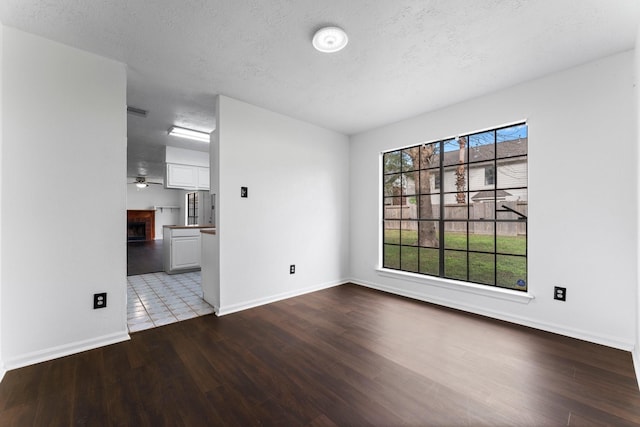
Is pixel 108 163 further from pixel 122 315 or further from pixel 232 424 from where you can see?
pixel 232 424

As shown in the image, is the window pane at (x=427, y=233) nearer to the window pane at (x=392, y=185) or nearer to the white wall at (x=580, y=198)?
the window pane at (x=392, y=185)

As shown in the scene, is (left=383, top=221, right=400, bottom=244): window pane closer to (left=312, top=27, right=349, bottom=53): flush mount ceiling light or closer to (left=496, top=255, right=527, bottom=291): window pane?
(left=496, top=255, right=527, bottom=291): window pane

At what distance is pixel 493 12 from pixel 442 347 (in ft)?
8.27

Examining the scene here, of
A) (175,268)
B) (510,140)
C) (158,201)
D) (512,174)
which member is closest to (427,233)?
(512,174)

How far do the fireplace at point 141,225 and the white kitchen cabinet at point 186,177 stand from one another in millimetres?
8674

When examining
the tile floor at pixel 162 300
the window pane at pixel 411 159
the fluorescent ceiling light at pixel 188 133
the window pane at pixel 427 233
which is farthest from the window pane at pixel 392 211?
the fluorescent ceiling light at pixel 188 133

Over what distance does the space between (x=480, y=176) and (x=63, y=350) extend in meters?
4.62

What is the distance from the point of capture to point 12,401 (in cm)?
156

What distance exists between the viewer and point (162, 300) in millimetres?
3443

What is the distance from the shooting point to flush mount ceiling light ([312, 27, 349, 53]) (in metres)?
1.91

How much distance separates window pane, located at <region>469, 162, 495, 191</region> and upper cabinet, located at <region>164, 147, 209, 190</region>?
16.7ft

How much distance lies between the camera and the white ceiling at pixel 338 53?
173 cm

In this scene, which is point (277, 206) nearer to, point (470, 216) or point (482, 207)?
point (470, 216)

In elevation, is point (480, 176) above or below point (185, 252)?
above
